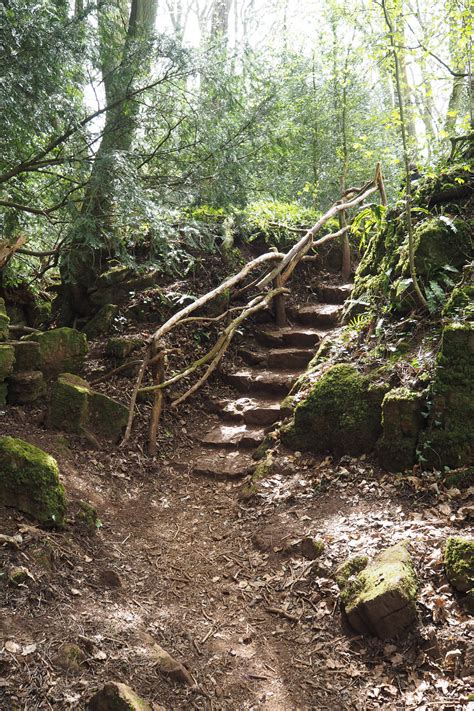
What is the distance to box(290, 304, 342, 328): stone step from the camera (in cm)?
858

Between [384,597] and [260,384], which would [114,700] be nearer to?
[384,597]

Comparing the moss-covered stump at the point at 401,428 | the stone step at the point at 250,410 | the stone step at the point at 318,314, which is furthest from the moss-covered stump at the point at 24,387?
the stone step at the point at 318,314

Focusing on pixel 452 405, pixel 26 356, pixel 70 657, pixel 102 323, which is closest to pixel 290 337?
pixel 102 323

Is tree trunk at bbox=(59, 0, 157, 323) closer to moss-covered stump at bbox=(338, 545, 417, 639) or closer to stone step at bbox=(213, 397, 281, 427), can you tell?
stone step at bbox=(213, 397, 281, 427)

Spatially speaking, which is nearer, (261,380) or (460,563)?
(460,563)

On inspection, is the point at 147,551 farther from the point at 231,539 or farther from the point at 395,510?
the point at 395,510

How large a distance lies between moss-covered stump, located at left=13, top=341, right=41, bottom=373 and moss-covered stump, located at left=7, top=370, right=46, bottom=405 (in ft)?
0.37

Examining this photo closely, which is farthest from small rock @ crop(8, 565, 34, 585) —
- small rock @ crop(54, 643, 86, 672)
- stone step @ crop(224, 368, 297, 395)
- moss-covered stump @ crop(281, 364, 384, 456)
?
stone step @ crop(224, 368, 297, 395)

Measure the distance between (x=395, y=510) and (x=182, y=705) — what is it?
7.93ft

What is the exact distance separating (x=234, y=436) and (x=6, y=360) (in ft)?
9.73

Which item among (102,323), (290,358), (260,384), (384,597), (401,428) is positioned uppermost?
(102,323)

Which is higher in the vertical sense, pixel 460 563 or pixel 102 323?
pixel 102 323

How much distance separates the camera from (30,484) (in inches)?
163

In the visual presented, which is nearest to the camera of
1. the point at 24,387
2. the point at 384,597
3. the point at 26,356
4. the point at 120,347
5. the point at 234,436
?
the point at 384,597
